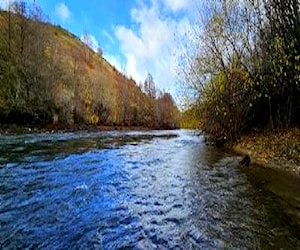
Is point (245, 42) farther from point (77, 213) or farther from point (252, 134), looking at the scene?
point (77, 213)

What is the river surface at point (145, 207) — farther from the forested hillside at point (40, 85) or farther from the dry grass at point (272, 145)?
the forested hillside at point (40, 85)

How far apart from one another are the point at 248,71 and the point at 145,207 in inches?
563

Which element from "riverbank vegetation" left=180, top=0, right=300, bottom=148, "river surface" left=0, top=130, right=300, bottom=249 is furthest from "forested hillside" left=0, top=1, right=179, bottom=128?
"river surface" left=0, top=130, right=300, bottom=249

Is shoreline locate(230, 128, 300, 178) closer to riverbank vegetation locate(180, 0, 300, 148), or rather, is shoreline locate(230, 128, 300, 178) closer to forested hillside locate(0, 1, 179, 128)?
riverbank vegetation locate(180, 0, 300, 148)

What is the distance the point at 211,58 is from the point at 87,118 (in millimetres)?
37665

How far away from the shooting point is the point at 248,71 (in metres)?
20.9

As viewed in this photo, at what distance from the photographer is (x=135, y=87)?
102 metres

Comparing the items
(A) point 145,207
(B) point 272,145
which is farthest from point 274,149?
(A) point 145,207

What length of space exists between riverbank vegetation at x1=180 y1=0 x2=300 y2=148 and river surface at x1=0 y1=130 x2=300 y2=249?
620 centimetres

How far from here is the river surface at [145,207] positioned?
6543 mm

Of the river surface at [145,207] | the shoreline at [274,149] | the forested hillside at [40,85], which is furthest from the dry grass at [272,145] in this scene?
the forested hillside at [40,85]

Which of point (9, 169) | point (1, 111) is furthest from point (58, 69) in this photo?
point (9, 169)

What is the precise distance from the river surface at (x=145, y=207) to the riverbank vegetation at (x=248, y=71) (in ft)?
20.3

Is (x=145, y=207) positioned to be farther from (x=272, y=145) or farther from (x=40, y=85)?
(x=40, y=85)
